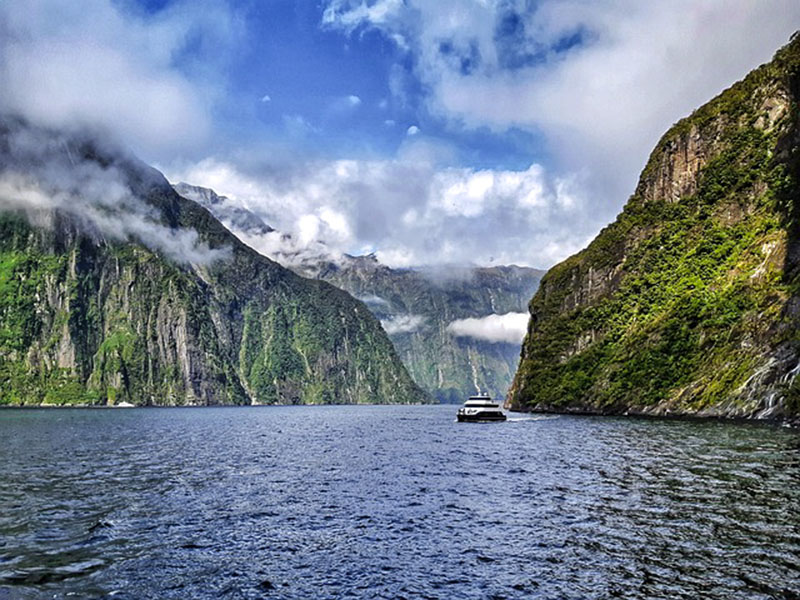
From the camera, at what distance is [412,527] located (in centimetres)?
3359

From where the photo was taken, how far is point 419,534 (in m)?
32.0

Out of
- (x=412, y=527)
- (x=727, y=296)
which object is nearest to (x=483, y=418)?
(x=727, y=296)

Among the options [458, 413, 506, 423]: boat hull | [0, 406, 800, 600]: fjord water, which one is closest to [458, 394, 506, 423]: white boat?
[458, 413, 506, 423]: boat hull

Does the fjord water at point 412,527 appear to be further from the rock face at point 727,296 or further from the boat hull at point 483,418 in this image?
the boat hull at point 483,418

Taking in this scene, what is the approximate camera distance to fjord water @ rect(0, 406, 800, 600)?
23.7m

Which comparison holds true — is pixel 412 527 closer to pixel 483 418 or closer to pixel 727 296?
pixel 483 418

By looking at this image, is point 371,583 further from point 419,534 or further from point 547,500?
point 547,500

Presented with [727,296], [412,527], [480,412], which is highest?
[727,296]

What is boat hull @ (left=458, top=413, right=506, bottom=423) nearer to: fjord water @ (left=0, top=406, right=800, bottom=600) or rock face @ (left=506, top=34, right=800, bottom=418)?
rock face @ (left=506, top=34, right=800, bottom=418)

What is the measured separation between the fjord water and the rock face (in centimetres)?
6196

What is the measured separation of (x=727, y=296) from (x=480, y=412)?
63.2 metres

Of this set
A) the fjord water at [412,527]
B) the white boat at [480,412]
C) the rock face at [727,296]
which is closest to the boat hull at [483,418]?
the white boat at [480,412]

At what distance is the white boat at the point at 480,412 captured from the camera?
146250 mm

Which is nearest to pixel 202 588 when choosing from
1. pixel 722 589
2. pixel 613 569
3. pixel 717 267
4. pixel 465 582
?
pixel 465 582
